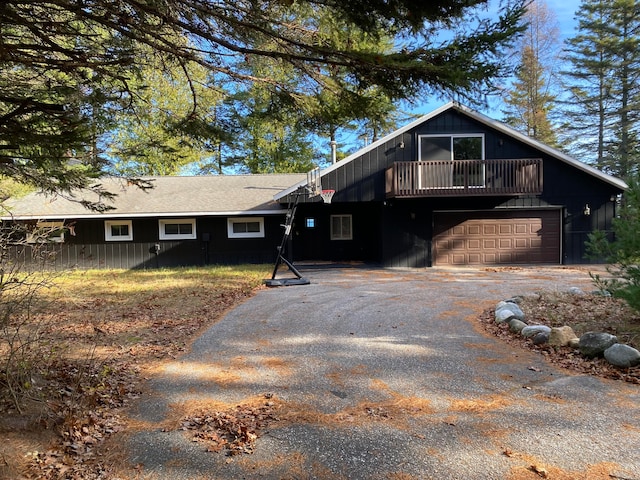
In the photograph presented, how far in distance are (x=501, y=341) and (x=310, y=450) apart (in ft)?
12.3

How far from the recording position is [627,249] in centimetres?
534

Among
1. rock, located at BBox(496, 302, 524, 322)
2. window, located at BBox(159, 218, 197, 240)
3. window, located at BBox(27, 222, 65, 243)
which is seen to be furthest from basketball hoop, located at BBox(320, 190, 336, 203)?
window, located at BBox(27, 222, 65, 243)

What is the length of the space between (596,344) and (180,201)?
15.0 m

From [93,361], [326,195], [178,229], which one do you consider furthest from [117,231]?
[93,361]

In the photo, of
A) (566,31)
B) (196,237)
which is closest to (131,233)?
(196,237)

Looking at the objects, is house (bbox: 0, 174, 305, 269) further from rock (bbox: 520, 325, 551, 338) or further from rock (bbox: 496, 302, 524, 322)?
rock (bbox: 520, 325, 551, 338)

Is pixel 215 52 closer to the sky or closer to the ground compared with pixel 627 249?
closer to the sky

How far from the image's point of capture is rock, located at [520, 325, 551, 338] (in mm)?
5570

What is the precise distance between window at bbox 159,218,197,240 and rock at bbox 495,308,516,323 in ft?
41.5

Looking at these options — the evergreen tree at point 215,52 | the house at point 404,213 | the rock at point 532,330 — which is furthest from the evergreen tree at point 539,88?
the evergreen tree at point 215,52

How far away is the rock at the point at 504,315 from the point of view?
6.46m

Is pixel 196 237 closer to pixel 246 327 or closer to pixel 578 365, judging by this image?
pixel 246 327

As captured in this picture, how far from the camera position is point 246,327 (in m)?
6.61

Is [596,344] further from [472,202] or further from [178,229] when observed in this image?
[178,229]
